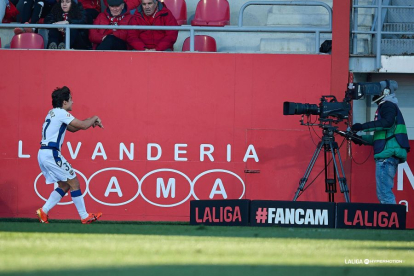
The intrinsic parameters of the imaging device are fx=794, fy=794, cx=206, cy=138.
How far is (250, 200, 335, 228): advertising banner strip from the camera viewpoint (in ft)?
32.1

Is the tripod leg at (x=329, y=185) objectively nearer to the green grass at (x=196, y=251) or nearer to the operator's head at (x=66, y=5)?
the green grass at (x=196, y=251)

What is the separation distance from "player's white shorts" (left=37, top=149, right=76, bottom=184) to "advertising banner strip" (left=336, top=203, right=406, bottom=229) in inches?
141

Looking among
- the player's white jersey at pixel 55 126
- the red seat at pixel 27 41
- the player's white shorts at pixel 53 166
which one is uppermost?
the red seat at pixel 27 41

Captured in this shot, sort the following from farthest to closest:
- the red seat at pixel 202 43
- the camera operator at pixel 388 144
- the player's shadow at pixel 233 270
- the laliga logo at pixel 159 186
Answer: the red seat at pixel 202 43 → the laliga logo at pixel 159 186 → the camera operator at pixel 388 144 → the player's shadow at pixel 233 270

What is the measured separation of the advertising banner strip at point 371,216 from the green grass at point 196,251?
2.39 ft

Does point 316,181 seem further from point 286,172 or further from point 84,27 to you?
point 84,27

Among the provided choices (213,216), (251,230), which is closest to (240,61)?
(213,216)

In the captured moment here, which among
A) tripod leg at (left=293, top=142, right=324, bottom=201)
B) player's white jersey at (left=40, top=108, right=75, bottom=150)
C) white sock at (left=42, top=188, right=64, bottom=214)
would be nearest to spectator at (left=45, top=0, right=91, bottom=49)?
player's white jersey at (left=40, top=108, right=75, bottom=150)

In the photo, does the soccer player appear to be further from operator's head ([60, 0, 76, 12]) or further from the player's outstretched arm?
operator's head ([60, 0, 76, 12])

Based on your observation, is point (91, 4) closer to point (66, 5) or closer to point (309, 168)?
point (66, 5)

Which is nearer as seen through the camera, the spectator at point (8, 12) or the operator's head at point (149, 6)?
the operator's head at point (149, 6)

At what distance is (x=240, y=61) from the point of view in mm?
12531

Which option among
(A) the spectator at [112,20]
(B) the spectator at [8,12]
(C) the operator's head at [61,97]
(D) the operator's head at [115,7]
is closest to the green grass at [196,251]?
(C) the operator's head at [61,97]

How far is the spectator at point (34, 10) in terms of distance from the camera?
14.2 m
